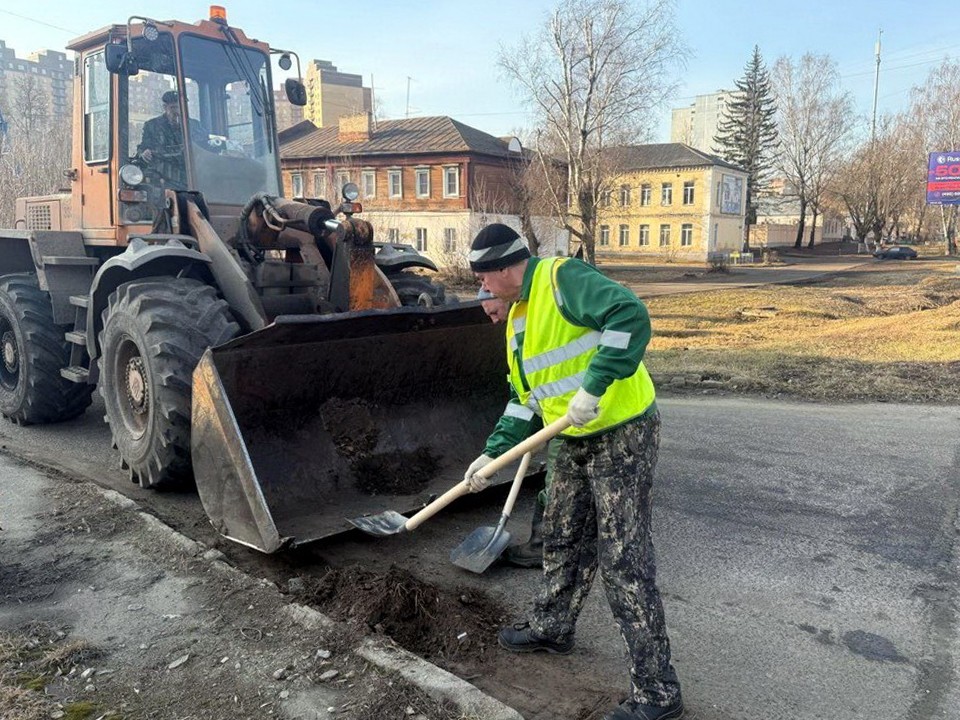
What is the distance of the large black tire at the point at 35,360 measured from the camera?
6.85 m

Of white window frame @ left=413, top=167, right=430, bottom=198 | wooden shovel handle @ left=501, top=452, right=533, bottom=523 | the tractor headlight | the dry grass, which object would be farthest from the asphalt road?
white window frame @ left=413, top=167, right=430, bottom=198

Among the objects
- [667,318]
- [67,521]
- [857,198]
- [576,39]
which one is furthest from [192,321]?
[857,198]

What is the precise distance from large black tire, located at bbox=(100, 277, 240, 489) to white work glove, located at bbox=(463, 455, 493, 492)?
2168 mm

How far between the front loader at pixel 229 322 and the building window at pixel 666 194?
46.1 m

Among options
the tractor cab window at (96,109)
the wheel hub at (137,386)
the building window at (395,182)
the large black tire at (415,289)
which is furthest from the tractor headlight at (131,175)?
the building window at (395,182)

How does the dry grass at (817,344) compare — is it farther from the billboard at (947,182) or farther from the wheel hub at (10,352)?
the billboard at (947,182)

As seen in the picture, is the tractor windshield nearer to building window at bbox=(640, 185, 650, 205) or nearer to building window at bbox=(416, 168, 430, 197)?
building window at bbox=(416, 168, 430, 197)

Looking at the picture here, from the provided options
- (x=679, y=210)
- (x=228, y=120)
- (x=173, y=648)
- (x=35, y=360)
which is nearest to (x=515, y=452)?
(x=173, y=648)

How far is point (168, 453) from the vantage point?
16.1 ft

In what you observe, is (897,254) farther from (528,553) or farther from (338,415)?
(528,553)

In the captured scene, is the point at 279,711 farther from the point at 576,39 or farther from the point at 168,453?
the point at 576,39

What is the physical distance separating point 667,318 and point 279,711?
14.8 meters

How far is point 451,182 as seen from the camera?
3762 centimetres

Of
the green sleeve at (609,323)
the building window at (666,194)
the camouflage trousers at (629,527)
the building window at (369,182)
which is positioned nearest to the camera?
the green sleeve at (609,323)
